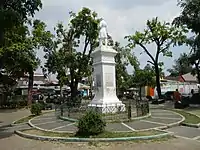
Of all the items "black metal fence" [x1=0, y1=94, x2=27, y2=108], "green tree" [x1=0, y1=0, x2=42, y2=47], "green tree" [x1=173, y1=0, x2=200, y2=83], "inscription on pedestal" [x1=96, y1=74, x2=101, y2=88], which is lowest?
"black metal fence" [x1=0, y1=94, x2=27, y2=108]

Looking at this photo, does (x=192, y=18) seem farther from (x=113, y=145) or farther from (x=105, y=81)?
(x=113, y=145)

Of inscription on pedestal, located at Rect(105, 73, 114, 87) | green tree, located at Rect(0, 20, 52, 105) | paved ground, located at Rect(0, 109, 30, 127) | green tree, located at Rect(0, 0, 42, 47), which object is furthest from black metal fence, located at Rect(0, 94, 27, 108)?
green tree, located at Rect(0, 0, 42, 47)

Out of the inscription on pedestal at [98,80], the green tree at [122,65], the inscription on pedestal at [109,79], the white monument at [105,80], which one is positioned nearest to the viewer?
the white monument at [105,80]

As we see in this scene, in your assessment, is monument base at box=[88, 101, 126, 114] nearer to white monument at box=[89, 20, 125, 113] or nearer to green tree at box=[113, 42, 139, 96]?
white monument at box=[89, 20, 125, 113]

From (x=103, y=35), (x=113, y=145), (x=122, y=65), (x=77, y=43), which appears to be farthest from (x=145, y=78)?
(x=113, y=145)

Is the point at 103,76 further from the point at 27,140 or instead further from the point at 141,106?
the point at 27,140

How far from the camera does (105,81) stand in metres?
17.0

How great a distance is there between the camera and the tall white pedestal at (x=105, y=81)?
16594mm

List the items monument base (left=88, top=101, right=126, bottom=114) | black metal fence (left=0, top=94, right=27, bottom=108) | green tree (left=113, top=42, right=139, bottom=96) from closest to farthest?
monument base (left=88, top=101, right=126, bottom=114), black metal fence (left=0, top=94, right=27, bottom=108), green tree (left=113, top=42, right=139, bottom=96)

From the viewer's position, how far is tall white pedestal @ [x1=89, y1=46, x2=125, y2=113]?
16.6m

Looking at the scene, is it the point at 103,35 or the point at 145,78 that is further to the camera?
the point at 145,78

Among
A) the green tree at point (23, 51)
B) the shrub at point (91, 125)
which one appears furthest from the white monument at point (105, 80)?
the green tree at point (23, 51)

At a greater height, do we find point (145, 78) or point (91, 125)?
point (145, 78)

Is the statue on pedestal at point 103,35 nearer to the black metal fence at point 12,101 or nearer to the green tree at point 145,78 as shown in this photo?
the black metal fence at point 12,101
